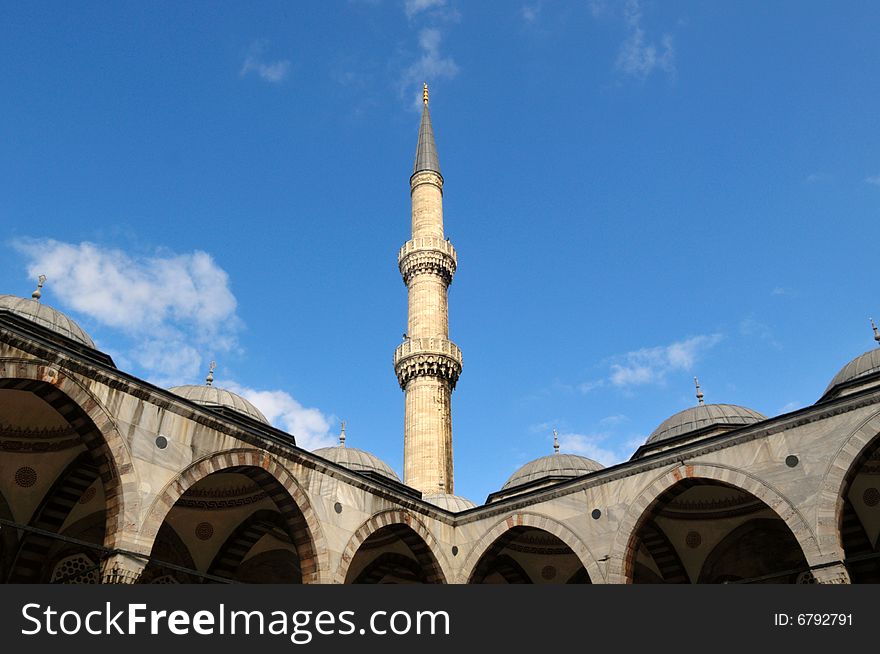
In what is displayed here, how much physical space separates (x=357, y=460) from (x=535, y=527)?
737 cm

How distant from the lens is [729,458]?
1367 centimetres

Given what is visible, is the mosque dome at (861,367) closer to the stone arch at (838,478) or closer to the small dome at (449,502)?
the stone arch at (838,478)

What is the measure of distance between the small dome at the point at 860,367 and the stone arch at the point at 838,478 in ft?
24.2

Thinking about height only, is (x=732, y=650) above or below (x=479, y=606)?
below

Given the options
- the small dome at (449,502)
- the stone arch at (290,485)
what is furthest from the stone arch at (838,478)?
the small dome at (449,502)

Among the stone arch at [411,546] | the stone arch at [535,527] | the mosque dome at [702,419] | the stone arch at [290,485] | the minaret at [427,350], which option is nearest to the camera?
the stone arch at [290,485]

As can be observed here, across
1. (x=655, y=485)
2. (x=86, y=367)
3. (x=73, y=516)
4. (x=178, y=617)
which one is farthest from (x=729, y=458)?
(x=73, y=516)

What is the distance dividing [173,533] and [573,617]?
427 inches

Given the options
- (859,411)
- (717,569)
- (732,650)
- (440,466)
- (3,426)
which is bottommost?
(732,650)

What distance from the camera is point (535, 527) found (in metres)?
16.0

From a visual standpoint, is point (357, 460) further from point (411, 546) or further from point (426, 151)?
point (426, 151)

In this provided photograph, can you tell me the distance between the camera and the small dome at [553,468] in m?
22.3

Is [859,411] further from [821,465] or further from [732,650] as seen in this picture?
[732,650]

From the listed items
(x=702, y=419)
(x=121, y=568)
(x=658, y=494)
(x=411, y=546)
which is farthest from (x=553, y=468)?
(x=121, y=568)
